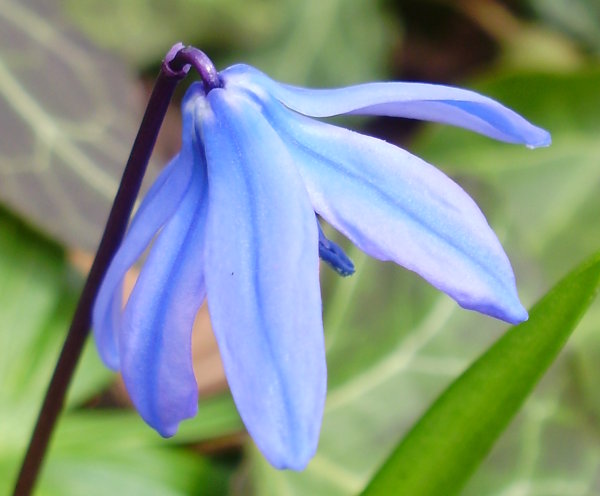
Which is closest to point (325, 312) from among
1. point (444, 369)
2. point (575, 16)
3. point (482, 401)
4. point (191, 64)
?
point (444, 369)

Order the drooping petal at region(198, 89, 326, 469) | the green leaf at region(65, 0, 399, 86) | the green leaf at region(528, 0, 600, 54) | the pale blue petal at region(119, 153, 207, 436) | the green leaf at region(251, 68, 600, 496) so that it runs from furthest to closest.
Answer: the green leaf at region(528, 0, 600, 54) → the green leaf at region(65, 0, 399, 86) → the green leaf at region(251, 68, 600, 496) → the pale blue petal at region(119, 153, 207, 436) → the drooping petal at region(198, 89, 326, 469)

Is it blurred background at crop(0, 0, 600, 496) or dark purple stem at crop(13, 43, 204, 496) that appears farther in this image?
blurred background at crop(0, 0, 600, 496)

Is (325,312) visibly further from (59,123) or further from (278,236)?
(278,236)

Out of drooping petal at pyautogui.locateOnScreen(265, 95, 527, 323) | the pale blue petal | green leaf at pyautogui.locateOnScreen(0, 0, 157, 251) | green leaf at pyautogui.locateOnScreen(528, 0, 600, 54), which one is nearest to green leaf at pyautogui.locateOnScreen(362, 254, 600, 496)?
drooping petal at pyautogui.locateOnScreen(265, 95, 527, 323)

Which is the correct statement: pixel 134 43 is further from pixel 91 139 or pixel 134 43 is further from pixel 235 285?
pixel 235 285

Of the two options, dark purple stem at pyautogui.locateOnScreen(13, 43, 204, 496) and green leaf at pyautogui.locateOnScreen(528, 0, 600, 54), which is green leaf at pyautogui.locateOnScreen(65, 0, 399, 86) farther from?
dark purple stem at pyautogui.locateOnScreen(13, 43, 204, 496)

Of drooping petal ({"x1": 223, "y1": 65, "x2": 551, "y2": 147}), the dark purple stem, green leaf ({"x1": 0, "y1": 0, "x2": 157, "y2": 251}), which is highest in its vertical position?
drooping petal ({"x1": 223, "y1": 65, "x2": 551, "y2": 147})
